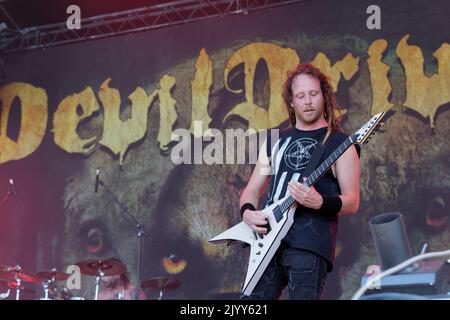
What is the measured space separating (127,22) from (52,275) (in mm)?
3105

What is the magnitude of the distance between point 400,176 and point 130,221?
2963mm

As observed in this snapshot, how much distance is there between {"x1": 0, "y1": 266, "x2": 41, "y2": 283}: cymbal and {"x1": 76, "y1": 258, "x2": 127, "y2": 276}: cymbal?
0.56 meters

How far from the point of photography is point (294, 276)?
3.05 metres

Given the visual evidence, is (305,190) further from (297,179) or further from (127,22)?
(127,22)

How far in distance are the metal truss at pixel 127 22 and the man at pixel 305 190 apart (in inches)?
174

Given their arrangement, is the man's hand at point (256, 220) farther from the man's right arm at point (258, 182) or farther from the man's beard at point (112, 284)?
the man's beard at point (112, 284)

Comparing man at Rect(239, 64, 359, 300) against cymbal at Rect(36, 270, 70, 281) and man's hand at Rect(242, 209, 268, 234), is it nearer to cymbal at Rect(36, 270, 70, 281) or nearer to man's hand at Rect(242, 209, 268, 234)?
man's hand at Rect(242, 209, 268, 234)

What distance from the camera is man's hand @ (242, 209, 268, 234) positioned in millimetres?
3275

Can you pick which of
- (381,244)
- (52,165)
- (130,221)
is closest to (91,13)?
(52,165)

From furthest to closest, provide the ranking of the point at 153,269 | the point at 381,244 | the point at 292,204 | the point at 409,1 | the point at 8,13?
the point at 8,13, the point at 153,269, the point at 409,1, the point at 292,204, the point at 381,244

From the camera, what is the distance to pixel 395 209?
658 cm

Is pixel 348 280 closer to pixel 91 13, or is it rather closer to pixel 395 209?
pixel 395 209

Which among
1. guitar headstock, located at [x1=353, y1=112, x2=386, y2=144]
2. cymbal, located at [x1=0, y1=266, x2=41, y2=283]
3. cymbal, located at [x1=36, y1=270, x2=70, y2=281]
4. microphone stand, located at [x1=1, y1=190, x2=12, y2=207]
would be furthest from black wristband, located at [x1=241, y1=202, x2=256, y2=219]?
microphone stand, located at [x1=1, y1=190, x2=12, y2=207]

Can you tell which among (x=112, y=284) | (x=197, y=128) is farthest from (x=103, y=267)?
(x=197, y=128)
